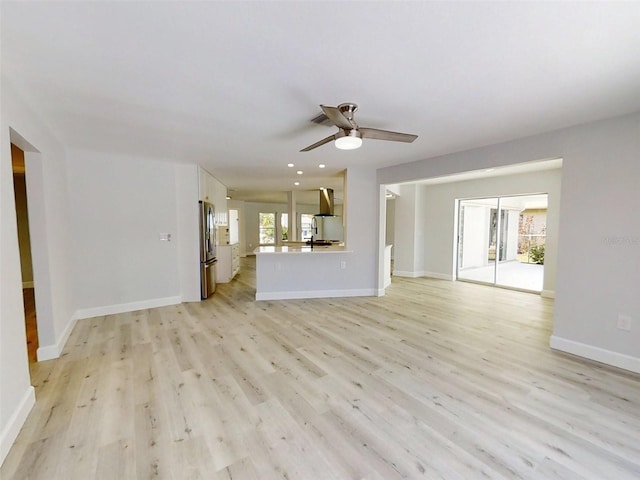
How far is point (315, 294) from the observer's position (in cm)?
530

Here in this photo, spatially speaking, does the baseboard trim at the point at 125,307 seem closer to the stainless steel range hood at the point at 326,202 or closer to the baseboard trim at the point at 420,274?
the stainless steel range hood at the point at 326,202

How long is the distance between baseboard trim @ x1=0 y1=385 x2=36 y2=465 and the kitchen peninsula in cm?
318

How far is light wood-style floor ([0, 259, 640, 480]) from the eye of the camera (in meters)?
1.62

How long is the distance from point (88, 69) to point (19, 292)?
5.47 feet

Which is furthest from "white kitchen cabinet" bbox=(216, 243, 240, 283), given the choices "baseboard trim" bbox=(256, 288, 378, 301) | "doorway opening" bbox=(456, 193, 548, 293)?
"doorway opening" bbox=(456, 193, 548, 293)

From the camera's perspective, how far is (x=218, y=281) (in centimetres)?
656

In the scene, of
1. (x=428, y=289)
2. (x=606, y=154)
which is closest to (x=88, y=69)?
(x=606, y=154)

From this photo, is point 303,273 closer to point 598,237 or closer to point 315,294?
point 315,294

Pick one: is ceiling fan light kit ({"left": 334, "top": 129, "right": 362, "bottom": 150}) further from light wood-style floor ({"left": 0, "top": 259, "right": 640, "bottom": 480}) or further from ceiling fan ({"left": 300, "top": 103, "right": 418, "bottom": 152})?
light wood-style floor ({"left": 0, "top": 259, "right": 640, "bottom": 480})

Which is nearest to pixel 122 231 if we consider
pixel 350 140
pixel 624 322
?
pixel 350 140

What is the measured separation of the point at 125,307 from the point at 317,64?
4.50 meters

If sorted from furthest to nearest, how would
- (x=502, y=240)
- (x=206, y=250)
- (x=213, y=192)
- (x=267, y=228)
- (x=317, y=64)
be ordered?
(x=267, y=228) → (x=502, y=240) → (x=213, y=192) → (x=206, y=250) → (x=317, y=64)

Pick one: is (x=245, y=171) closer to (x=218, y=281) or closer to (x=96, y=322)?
(x=218, y=281)

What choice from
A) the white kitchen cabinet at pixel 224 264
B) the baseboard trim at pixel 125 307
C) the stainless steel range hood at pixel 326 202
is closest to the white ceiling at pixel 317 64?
the baseboard trim at pixel 125 307
